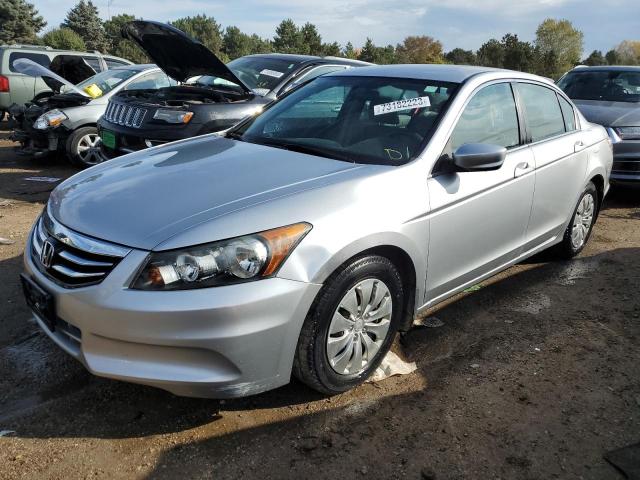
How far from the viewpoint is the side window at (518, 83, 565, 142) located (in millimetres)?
4043

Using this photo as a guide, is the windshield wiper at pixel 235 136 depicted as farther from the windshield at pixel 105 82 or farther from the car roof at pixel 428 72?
the windshield at pixel 105 82

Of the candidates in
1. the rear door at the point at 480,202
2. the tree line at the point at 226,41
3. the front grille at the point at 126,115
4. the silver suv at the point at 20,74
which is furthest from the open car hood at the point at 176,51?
the tree line at the point at 226,41

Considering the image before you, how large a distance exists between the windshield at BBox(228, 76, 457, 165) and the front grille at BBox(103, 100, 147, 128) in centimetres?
252

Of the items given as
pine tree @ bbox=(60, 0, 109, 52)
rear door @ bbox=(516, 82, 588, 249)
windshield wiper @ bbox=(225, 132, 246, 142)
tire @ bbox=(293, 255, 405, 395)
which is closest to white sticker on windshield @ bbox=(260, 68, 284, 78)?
windshield wiper @ bbox=(225, 132, 246, 142)

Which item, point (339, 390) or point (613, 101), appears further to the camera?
point (613, 101)

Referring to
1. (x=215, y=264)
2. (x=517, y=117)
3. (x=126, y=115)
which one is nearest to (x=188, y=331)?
(x=215, y=264)

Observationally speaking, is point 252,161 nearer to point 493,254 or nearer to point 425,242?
point 425,242

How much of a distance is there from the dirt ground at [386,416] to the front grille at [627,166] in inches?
154

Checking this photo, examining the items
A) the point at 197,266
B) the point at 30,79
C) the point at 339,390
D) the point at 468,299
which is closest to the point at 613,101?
the point at 468,299

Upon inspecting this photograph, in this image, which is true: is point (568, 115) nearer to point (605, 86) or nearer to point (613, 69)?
point (605, 86)

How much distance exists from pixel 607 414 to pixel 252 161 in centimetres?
228

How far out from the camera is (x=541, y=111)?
4234mm

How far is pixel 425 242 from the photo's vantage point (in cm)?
302

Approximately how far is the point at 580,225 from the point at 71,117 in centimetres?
667
